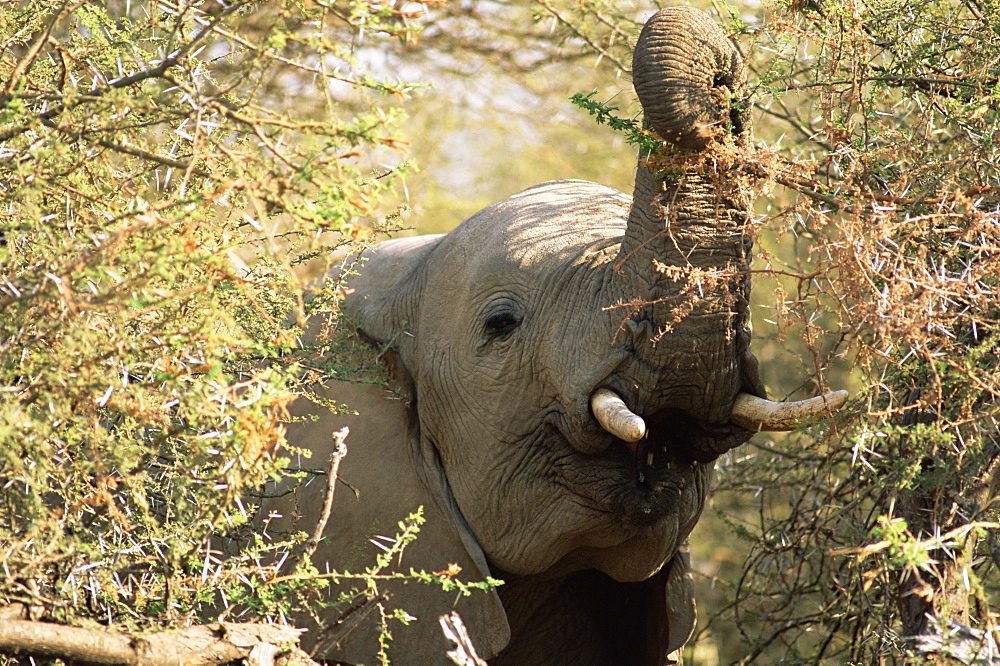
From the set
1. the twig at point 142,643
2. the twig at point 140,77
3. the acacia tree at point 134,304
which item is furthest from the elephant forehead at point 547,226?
the twig at point 142,643

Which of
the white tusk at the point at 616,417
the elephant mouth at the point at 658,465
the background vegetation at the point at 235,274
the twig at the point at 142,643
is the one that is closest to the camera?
the twig at the point at 142,643

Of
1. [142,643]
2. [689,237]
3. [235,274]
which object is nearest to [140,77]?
[235,274]

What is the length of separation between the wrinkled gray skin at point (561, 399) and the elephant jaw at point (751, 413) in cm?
5

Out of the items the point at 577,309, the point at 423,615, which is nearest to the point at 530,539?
the point at 423,615

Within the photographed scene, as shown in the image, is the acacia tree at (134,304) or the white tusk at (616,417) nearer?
the acacia tree at (134,304)

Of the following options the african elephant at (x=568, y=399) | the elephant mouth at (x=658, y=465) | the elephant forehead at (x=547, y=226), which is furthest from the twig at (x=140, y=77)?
the elephant mouth at (x=658, y=465)

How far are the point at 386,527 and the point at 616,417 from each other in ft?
3.65

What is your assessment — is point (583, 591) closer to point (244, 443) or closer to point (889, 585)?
point (889, 585)

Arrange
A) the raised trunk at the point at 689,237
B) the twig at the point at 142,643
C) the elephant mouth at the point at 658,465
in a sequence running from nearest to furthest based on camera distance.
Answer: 1. the twig at the point at 142,643
2. the raised trunk at the point at 689,237
3. the elephant mouth at the point at 658,465

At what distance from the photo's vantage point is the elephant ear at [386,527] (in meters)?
3.48

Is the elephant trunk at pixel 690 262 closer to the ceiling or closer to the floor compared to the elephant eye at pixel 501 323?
closer to the ceiling

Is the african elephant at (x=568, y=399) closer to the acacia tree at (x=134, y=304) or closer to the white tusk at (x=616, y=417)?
the white tusk at (x=616, y=417)

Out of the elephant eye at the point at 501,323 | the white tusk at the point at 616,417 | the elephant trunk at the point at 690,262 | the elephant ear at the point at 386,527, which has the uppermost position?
the elephant trunk at the point at 690,262

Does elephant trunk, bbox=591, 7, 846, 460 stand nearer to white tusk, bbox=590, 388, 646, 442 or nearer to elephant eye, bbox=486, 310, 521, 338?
white tusk, bbox=590, 388, 646, 442
